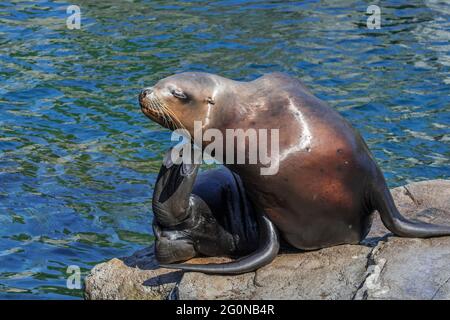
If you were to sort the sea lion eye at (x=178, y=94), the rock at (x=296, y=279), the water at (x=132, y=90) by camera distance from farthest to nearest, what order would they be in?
1. the water at (x=132, y=90)
2. the sea lion eye at (x=178, y=94)
3. the rock at (x=296, y=279)

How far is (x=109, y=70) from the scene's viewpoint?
40.5ft

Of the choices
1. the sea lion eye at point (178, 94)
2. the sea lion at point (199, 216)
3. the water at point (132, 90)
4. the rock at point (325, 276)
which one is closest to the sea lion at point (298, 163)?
the sea lion eye at point (178, 94)

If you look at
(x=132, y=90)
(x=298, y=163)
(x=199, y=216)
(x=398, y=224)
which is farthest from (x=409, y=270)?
(x=132, y=90)

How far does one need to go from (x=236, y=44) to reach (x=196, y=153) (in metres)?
6.75

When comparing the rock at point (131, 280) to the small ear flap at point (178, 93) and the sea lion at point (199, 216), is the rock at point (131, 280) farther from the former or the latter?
the small ear flap at point (178, 93)

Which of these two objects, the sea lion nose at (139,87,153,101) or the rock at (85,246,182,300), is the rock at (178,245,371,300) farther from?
the sea lion nose at (139,87,153,101)

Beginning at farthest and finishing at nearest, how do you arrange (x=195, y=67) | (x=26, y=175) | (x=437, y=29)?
(x=437, y=29), (x=195, y=67), (x=26, y=175)

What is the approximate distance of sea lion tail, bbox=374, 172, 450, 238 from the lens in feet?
19.8

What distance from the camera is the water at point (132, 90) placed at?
27.9 ft

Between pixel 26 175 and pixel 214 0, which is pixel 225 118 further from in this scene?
pixel 214 0

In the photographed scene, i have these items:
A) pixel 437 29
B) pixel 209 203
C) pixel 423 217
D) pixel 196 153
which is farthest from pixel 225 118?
pixel 437 29

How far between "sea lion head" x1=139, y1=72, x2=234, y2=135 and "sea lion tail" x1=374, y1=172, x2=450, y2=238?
1125 mm

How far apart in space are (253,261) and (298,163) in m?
0.65

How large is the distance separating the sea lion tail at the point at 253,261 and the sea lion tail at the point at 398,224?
673mm
